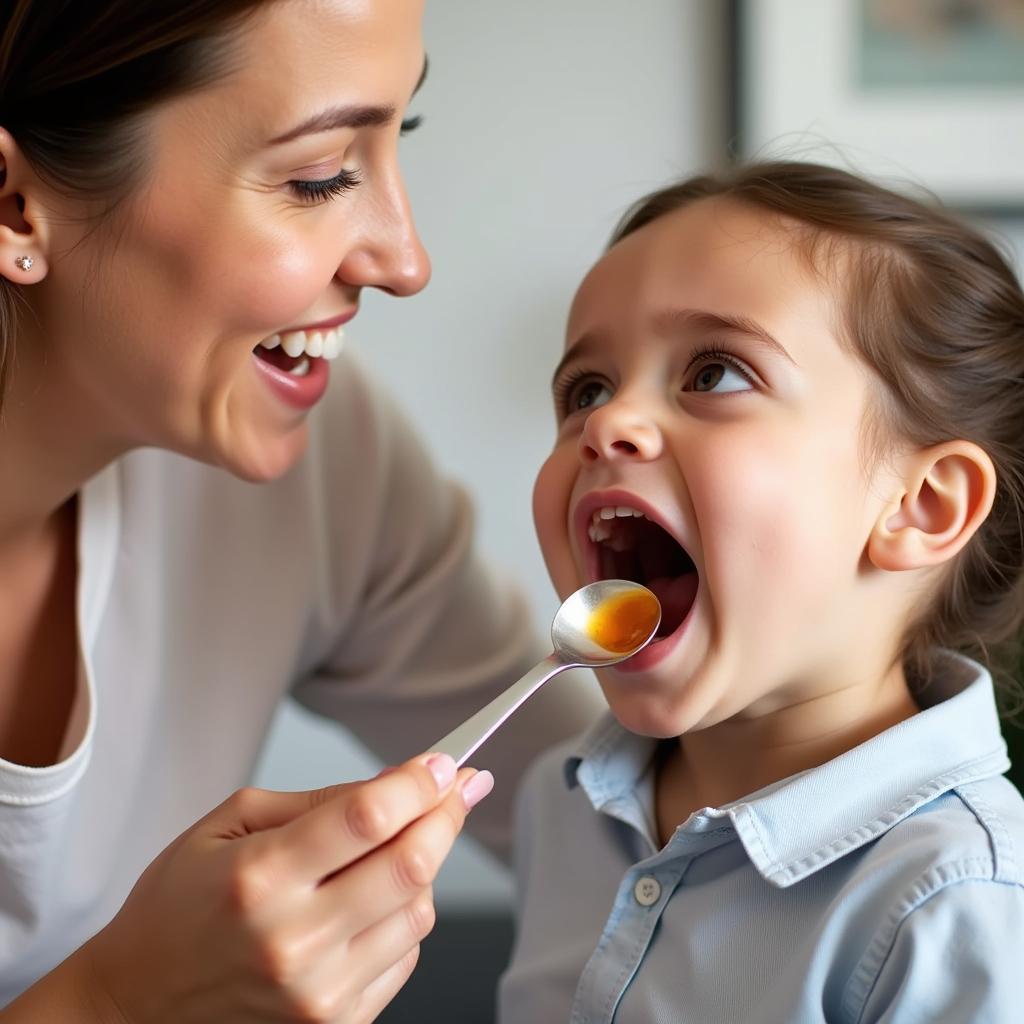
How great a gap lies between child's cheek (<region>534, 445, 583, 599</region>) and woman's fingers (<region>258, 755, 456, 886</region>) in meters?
0.31

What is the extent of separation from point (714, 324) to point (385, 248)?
29 centimetres

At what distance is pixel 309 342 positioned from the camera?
115 cm

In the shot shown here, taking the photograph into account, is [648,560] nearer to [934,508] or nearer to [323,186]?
[934,508]

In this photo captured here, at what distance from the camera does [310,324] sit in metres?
1.11

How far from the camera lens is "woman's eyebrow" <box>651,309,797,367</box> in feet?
3.12

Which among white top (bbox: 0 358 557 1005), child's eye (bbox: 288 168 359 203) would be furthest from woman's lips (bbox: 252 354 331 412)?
white top (bbox: 0 358 557 1005)

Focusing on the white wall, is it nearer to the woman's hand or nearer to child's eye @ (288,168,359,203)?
child's eye @ (288,168,359,203)

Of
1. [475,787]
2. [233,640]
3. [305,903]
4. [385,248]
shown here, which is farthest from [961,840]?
[233,640]

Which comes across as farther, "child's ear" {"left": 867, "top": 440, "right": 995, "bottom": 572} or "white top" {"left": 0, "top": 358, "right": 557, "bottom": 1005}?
"white top" {"left": 0, "top": 358, "right": 557, "bottom": 1005}

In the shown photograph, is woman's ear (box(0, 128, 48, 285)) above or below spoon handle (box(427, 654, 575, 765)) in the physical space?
above

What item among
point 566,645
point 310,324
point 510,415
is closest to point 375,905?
point 566,645

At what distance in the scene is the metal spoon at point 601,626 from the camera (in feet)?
3.18

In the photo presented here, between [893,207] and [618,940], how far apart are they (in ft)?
2.06

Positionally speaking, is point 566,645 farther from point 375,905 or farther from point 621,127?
point 621,127
